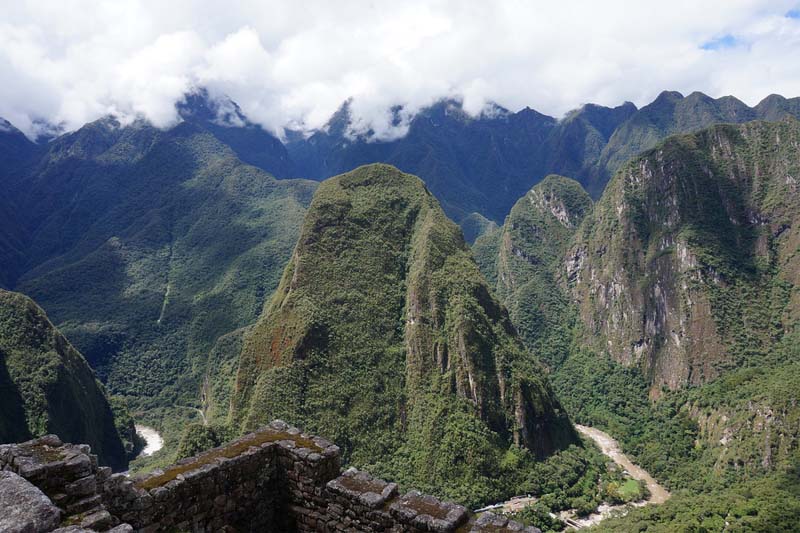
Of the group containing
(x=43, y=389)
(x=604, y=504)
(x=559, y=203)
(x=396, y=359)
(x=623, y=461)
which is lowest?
(x=604, y=504)

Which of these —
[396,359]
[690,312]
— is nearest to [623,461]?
[396,359]

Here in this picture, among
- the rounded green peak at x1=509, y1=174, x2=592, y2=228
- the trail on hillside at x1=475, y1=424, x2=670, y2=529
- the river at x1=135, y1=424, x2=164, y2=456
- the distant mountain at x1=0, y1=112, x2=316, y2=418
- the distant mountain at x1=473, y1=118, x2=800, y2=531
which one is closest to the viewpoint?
the trail on hillside at x1=475, y1=424, x2=670, y2=529

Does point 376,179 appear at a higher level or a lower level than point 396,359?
higher

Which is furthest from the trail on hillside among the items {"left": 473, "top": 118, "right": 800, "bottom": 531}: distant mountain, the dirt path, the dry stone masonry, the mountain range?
the dry stone masonry

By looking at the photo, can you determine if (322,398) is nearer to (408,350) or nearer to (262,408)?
(262,408)

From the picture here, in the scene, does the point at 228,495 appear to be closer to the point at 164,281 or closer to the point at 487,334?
the point at 487,334

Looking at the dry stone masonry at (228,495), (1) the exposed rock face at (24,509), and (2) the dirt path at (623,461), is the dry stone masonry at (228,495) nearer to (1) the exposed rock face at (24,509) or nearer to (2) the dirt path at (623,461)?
(1) the exposed rock face at (24,509)

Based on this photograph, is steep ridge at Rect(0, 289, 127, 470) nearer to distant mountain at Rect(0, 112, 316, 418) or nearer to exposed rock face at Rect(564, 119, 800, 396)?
distant mountain at Rect(0, 112, 316, 418)
